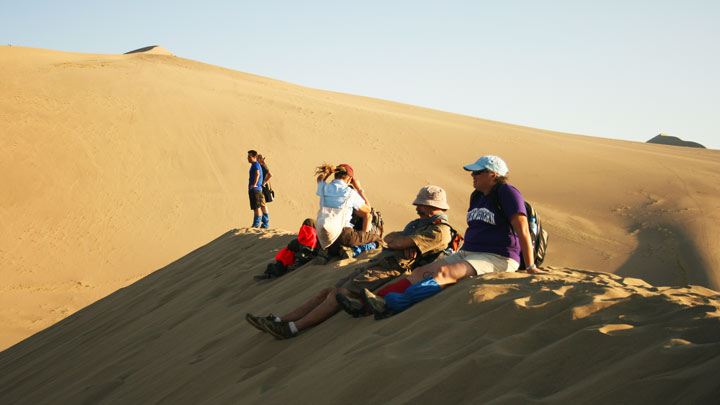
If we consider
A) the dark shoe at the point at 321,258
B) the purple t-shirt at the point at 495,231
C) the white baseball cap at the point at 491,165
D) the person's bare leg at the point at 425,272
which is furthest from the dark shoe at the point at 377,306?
the dark shoe at the point at 321,258

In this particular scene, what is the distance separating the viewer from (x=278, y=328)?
166 inches

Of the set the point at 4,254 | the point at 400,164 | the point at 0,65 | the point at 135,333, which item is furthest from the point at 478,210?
the point at 0,65

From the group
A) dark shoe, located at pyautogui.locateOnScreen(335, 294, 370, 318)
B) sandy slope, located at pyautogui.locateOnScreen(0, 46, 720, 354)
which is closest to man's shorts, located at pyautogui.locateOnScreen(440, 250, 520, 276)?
dark shoe, located at pyautogui.locateOnScreen(335, 294, 370, 318)

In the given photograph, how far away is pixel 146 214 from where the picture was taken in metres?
16.5

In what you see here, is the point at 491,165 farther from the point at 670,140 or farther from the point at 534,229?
the point at 670,140

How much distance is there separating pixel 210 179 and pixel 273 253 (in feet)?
36.8

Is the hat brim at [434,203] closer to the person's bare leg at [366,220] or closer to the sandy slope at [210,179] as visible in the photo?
the person's bare leg at [366,220]

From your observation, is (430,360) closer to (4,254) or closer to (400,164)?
(4,254)

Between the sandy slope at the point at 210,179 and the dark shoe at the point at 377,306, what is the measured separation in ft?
27.3

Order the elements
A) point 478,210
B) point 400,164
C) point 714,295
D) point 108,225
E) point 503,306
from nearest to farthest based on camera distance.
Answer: point 503,306
point 714,295
point 478,210
point 108,225
point 400,164

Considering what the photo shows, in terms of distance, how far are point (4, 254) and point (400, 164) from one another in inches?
485

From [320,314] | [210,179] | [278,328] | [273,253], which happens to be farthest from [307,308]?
[210,179]

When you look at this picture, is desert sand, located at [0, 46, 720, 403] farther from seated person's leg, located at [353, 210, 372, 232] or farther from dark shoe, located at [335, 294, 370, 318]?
seated person's leg, located at [353, 210, 372, 232]

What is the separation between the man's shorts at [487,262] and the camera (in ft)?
13.4
